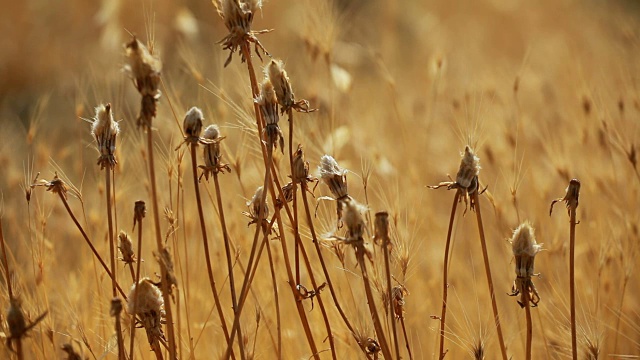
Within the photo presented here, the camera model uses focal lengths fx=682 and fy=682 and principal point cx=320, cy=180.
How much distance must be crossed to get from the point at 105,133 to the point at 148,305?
26 cm

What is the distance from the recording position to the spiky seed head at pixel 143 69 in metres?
0.84

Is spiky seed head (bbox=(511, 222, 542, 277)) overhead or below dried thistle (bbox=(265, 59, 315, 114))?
below

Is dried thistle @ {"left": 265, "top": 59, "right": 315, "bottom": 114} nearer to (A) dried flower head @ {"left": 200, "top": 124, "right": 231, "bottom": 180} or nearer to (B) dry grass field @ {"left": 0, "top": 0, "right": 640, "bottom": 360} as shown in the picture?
(B) dry grass field @ {"left": 0, "top": 0, "right": 640, "bottom": 360}

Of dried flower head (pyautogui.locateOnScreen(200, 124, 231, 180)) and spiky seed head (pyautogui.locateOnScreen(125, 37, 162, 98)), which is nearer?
spiky seed head (pyautogui.locateOnScreen(125, 37, 162, 98))

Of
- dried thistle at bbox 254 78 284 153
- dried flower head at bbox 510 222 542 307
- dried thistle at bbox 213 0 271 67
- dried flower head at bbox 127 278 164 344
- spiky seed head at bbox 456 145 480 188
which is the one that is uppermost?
dried thistle at bbox 213 0 271 67

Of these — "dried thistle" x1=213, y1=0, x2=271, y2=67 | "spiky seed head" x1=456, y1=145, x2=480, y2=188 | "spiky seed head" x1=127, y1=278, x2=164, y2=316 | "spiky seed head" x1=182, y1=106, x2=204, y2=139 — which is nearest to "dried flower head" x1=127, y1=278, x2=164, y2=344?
"spiky seed head" x1=127, y1=278, x2=164, y2=316

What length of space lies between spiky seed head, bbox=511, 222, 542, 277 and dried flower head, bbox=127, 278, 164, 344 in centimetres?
53

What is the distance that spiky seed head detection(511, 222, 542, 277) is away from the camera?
980mm

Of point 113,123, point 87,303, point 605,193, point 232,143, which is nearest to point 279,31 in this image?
point 232,143

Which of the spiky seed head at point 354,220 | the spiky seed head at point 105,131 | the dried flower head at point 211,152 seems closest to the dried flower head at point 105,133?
the spiky seed head at point 105,131

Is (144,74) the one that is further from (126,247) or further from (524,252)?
(524,252)

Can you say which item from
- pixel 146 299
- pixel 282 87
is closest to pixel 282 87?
pixel 282 87

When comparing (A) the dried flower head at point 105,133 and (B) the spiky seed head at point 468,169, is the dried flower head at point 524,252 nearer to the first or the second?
(B) the spiky seed head at point 468,169

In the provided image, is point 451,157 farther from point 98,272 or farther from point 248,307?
point 98,272
